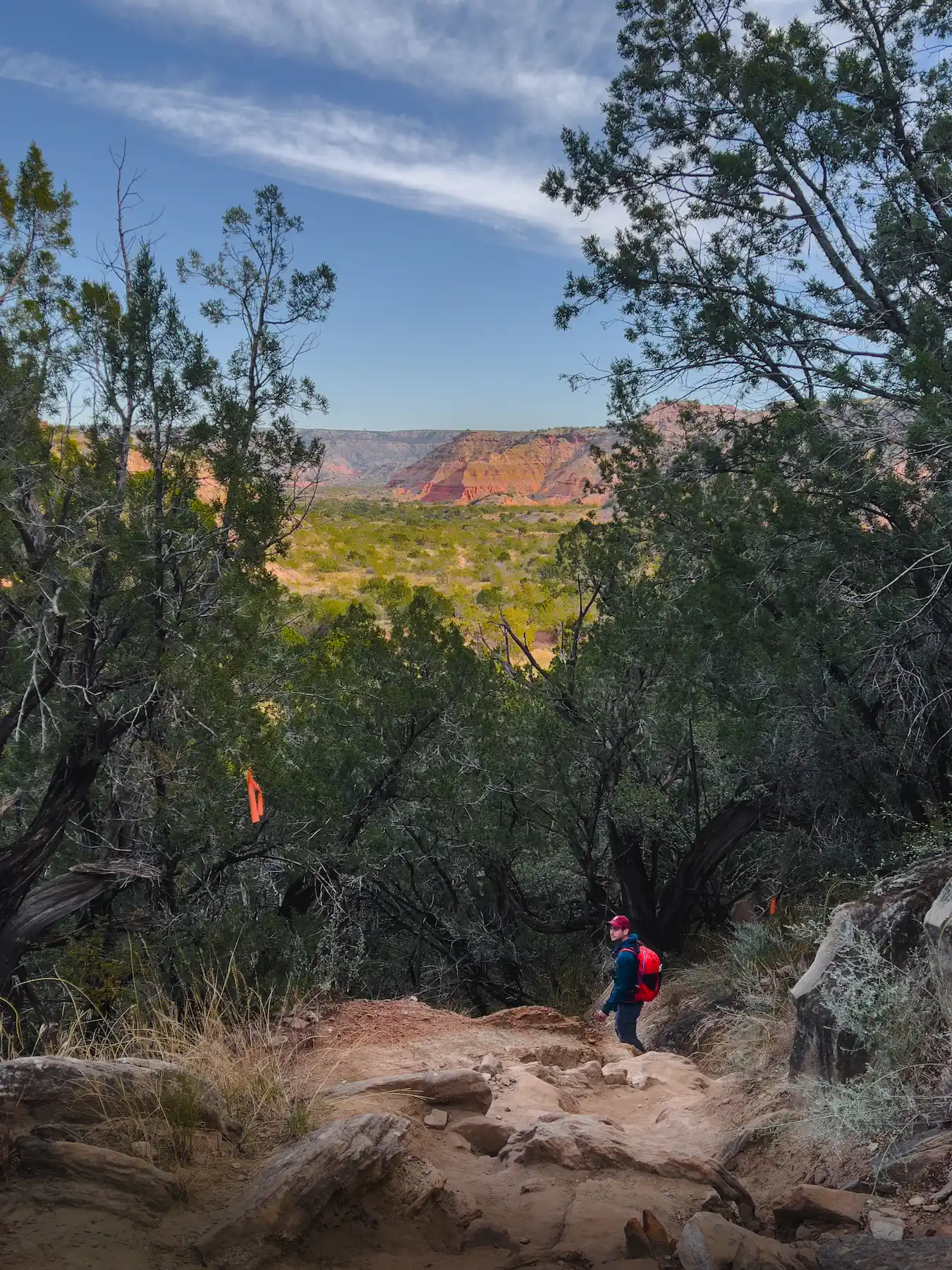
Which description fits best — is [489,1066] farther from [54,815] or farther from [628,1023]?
[54,815]

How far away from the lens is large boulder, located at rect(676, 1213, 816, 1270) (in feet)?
9.75

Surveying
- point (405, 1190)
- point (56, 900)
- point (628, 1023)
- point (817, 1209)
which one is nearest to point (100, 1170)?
point (405, 1190)

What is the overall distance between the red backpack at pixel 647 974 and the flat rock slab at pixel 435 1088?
121 inches

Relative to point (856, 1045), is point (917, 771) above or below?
above

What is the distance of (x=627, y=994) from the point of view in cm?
766

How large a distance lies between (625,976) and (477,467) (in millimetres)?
163200

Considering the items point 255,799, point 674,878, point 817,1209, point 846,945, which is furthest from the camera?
point 674,878

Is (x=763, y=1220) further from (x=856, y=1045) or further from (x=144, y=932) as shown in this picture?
(x=144, y=932)

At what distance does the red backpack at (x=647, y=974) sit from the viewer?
7.68 metres

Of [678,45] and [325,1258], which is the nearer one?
[325,1258]

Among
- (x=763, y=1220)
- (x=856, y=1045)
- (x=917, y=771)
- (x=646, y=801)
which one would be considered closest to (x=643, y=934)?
(x=646, y=801)

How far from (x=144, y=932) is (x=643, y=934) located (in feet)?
18.0

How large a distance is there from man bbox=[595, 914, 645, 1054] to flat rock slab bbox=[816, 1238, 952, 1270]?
14.0ft

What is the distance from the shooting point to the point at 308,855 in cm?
836
